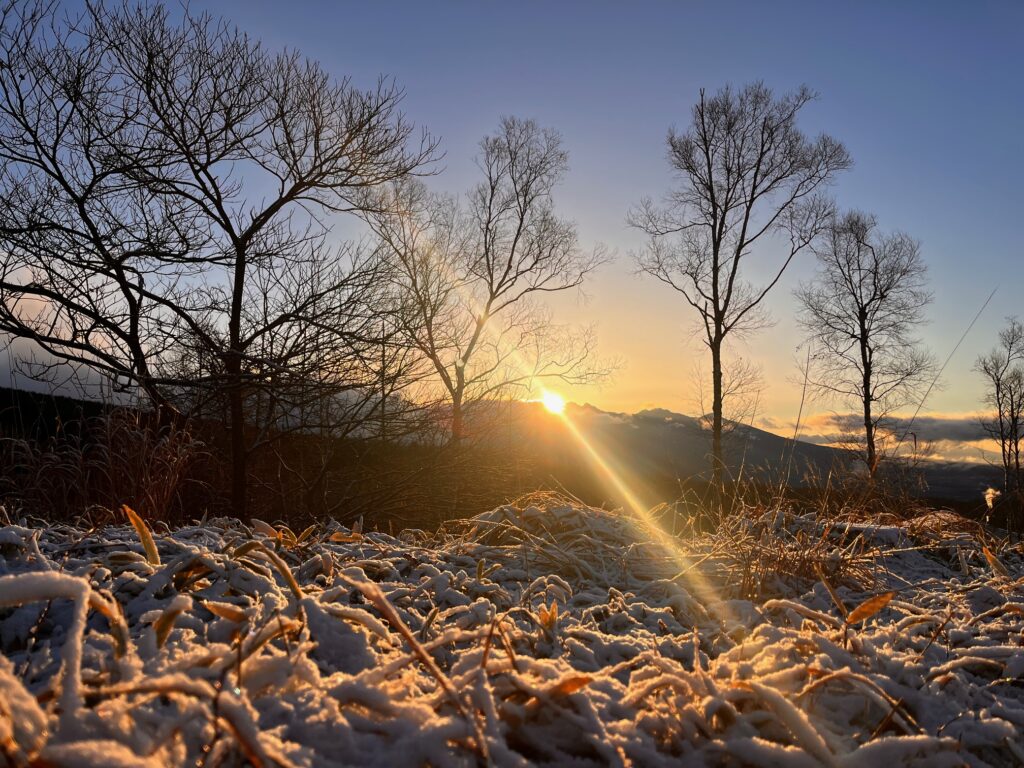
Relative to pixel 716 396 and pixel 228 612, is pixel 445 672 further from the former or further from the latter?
pixel 716 396

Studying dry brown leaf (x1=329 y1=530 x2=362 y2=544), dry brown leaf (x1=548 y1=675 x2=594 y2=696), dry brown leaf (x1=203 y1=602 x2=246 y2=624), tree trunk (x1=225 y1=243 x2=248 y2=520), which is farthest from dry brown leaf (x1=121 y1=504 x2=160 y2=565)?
tree trunk (x1=225 y1=243 x2=248 y2=520)

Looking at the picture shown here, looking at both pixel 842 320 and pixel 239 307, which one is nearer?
pixel 239 307

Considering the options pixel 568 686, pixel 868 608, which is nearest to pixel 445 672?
pixel 568 686

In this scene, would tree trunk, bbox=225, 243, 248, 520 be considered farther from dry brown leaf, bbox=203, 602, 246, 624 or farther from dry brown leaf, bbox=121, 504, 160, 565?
dry brown leaf, bbox=203, 602, 246, 624

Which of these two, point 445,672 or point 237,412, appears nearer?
point 445,672

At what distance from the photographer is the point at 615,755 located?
73cm

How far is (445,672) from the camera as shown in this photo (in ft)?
3.53

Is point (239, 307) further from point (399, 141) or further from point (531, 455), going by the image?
point (531, 455)

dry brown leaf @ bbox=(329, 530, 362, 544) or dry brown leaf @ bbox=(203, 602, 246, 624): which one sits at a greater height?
dry brown leaf @ bbox=(203, 602, 246, 624)

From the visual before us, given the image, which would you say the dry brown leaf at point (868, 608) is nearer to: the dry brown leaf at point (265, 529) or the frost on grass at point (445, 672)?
the frost on grass at point (445, 672)

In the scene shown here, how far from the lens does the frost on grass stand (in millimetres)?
643

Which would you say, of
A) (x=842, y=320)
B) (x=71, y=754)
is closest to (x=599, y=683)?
(x=71, y=754)

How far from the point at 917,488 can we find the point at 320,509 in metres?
7.33

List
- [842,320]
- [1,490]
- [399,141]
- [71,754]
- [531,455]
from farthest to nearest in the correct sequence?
1. [842,320]
2. [531,455]
3. [399,141]
4. [1,490]
5. [71,754]
